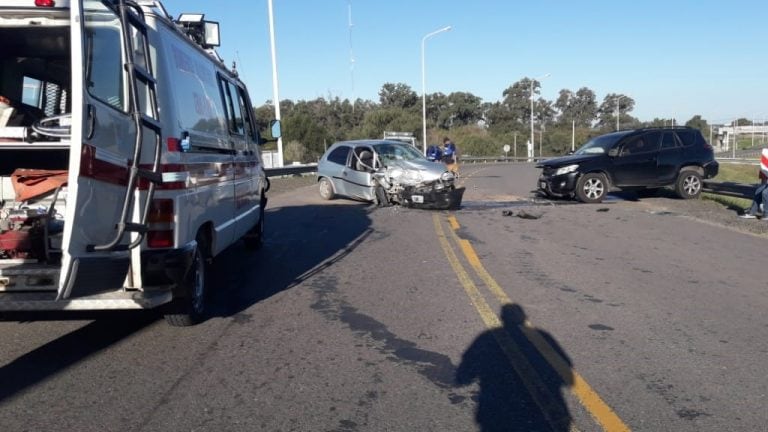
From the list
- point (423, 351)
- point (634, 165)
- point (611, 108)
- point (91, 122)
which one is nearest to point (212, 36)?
point (91, 122)

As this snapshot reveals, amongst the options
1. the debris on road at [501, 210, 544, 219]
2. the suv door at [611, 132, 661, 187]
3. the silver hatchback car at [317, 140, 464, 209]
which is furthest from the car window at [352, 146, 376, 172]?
the suv door at [611, 132, 661, 187]

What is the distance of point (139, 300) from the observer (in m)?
5.04

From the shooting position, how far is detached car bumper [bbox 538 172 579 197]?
57.1ft

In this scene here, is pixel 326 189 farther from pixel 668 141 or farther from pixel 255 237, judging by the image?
pixel 668 141

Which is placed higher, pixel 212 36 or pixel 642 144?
pixel 212 36

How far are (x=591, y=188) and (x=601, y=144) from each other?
1494mm

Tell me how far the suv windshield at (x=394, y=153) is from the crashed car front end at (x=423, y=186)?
1.60 feet

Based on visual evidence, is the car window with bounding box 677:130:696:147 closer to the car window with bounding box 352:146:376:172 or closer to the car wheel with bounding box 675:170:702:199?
the car wheel with bounding box 675:170:702:199

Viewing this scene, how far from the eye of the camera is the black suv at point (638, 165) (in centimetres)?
1739

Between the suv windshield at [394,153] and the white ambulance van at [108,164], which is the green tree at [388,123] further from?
the white ambulance van at [108,164]

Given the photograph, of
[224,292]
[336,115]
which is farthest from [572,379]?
[336,115]

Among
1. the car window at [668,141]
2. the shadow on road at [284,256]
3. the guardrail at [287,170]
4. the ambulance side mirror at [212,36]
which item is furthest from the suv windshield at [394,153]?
the ambulance side mirror at [212,36]

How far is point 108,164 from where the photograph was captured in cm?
459

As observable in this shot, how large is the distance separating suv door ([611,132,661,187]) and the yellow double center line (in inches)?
411
